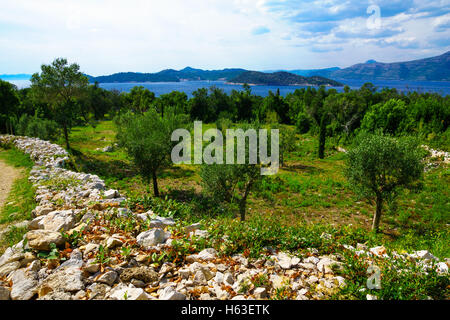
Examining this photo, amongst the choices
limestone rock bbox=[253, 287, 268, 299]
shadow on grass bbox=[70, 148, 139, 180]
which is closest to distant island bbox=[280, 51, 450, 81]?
shadow on grass bbox=[70, 148, 139, 180]

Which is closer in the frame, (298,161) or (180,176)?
(180,176)

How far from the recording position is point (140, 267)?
5.02 meters

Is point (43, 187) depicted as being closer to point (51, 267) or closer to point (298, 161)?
point (51, 267)

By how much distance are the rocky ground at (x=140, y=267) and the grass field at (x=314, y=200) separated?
1970 millimetres

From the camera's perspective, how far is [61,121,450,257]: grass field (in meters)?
13.3

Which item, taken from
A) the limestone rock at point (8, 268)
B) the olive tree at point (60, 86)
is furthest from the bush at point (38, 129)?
the limestone rock at point (8, 268)

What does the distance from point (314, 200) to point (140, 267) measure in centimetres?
1612

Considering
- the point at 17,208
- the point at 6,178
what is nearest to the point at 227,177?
the point at 17,208

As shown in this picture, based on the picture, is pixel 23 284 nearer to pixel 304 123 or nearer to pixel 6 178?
pixel 6 178

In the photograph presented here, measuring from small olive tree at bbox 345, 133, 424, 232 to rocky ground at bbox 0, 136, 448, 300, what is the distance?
764 cm

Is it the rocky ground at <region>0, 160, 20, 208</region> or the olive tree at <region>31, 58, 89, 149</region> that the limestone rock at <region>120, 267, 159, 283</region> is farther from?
the olive tree at <region>31, 58, 89, 149</region>
